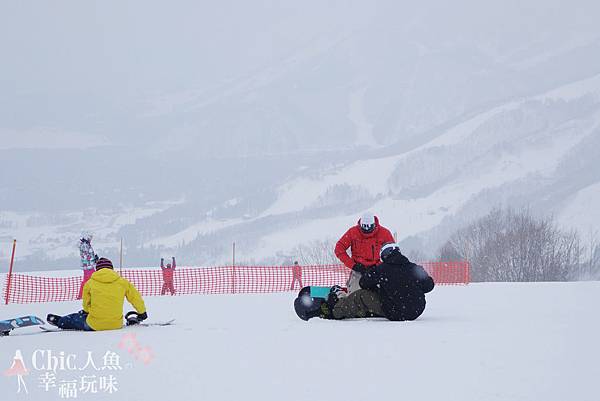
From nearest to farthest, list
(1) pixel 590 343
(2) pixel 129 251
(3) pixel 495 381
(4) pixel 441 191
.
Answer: (3) pixel 495 381
(1) pixel 590 343
(4) pixel 441 191
(2) pixel 129 251

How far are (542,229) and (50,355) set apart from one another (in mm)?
73876

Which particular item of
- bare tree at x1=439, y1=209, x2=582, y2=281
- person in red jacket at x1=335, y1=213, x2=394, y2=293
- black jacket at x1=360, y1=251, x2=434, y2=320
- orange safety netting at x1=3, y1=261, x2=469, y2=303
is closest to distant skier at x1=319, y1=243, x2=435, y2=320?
black jacket at x1=360, y1=251, x2=434, y2=320

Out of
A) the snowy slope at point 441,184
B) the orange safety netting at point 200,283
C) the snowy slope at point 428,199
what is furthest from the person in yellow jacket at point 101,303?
the snowy slope at point 441,184

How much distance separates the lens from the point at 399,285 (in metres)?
9.62

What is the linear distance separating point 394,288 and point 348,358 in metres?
2.93

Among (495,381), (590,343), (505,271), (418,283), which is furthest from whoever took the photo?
(505,271)

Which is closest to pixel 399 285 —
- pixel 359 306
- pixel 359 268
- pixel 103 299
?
pixel 359 306

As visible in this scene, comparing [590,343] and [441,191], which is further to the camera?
[441,191]

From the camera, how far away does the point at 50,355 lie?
294 inches

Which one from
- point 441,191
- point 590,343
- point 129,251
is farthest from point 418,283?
point 129,251

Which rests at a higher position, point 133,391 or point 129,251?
point 129,251

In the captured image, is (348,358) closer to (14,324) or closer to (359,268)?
(359,268)

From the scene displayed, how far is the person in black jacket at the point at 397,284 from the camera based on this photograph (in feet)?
31.4

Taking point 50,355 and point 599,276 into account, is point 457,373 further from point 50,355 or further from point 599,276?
point 599,276
